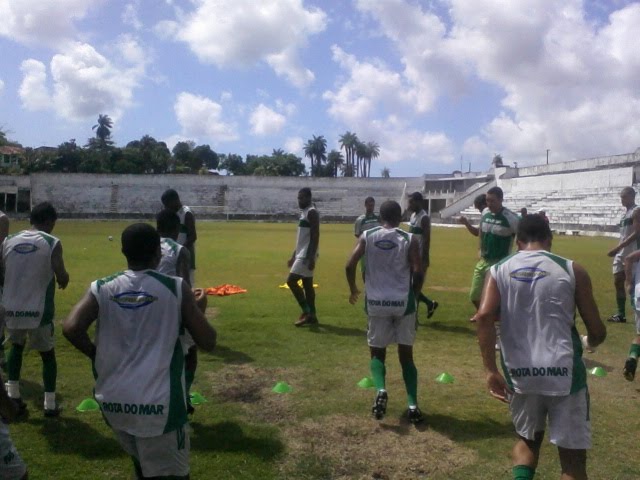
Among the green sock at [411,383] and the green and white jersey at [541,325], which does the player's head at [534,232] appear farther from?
the green sock at [411,383]

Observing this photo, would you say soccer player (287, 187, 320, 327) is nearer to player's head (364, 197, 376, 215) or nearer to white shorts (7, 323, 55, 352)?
player's head (364, 197, 376, 215)

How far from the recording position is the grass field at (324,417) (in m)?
5.03


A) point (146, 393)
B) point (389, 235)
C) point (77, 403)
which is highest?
point (389, 235)

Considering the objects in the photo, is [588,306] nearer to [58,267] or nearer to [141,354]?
[141,354]

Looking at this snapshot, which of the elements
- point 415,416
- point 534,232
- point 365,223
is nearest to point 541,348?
point 534,232

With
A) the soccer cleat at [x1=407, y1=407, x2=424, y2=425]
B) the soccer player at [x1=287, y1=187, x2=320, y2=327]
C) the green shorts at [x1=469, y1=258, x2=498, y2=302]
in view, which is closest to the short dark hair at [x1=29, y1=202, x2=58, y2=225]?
the soccer cleat at [x1=407, y1=407, x2=424, y2=425]

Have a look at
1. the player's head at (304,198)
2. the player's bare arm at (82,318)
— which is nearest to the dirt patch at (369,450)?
the player's bare arm at (82,318)

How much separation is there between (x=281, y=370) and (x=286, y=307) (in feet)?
14.8

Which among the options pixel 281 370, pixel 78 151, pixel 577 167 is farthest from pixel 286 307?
pixel 78 151

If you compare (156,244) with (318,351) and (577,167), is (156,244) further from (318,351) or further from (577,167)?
(577,167)

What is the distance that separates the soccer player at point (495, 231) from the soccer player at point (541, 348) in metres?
4.53

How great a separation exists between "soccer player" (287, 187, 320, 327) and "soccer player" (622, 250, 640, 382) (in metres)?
4.78

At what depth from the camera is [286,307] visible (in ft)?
40.2

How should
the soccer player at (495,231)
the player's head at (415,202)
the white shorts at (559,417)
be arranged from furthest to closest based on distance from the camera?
the player's head at (415,202), the soccer player at (495,231), the white shorts at (559,417)
